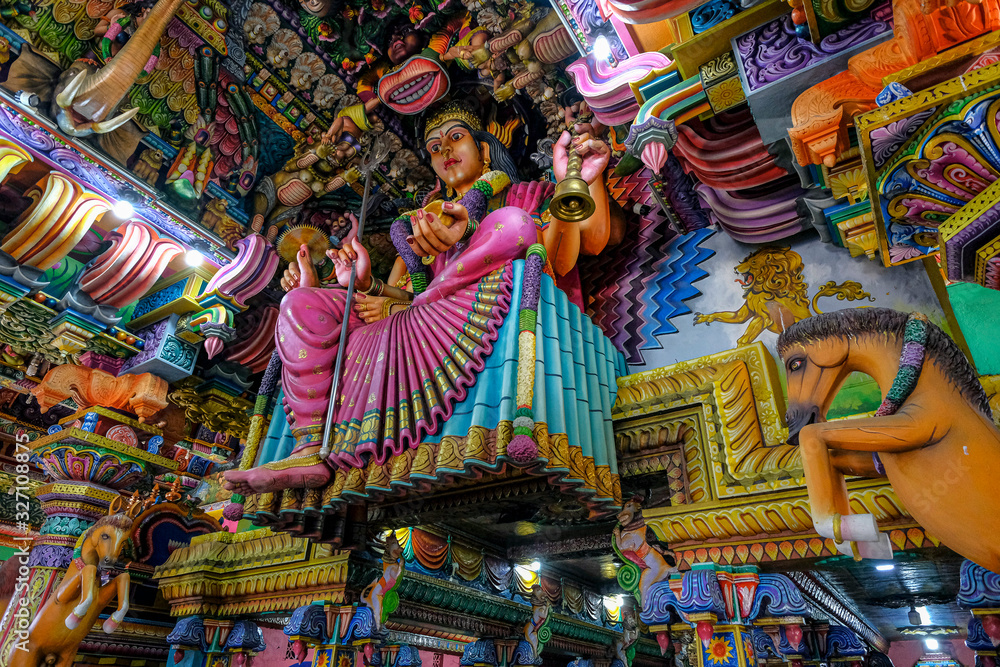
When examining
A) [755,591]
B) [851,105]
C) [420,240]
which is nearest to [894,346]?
[851,105]

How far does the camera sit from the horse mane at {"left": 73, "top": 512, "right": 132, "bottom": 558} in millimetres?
4777

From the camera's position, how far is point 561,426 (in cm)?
321

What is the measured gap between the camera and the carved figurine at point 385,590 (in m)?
4.52

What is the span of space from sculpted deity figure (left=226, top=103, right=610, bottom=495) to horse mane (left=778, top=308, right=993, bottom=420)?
67.0 inches

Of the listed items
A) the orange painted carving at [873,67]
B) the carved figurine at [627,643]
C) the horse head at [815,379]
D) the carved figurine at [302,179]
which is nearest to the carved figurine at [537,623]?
the carved figurine at [627,643]

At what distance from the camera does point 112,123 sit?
4.35m

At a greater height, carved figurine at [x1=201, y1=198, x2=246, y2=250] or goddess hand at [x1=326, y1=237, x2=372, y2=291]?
carved figurine at [x1=201, y1=198, x2=246, y2=250]

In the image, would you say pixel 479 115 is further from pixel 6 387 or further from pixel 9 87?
pixel 6 387

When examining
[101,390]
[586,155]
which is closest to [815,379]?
[586,155]

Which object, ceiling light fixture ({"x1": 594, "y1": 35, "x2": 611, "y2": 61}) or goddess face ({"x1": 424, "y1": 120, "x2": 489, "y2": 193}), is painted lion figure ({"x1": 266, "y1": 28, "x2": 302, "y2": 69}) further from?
ceiling light fixture ({"x1": 594, "y1": 35, "x2": 611, "y2": 61})

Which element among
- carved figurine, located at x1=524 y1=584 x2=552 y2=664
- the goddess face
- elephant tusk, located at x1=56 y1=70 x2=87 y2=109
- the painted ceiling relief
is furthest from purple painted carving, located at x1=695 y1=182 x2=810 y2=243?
elephant tusk, located at x1=56 y1=70 x2=87 y2=109

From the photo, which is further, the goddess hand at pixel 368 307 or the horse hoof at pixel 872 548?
the goddess hand at pixel 368 307

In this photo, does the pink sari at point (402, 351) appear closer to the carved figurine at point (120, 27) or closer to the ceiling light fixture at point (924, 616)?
the carved figurine at point (120, 27)

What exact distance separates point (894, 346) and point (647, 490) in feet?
7.04
